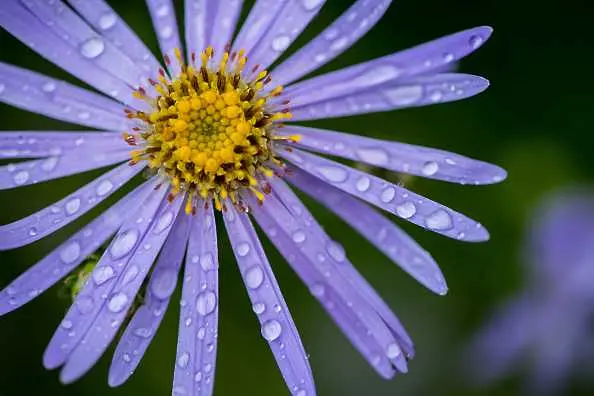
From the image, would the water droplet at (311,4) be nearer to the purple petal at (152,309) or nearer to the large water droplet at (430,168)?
the large water droplet at (430,168)

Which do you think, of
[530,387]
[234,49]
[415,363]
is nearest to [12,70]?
[234,49]

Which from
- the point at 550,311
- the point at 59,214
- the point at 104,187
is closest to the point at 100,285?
the point at 59,214

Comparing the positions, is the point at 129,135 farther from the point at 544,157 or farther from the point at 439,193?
the point at 544,157

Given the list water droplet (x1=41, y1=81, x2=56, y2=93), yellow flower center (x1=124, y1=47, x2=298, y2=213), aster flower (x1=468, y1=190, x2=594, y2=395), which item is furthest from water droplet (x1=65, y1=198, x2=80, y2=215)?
aster flower (x1=468, y1=190, x2=594, y2=395)

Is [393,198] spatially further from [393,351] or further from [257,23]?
[257,23]

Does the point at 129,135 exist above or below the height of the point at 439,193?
above

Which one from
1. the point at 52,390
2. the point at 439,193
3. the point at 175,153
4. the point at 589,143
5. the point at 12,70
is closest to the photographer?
the point at 12,70

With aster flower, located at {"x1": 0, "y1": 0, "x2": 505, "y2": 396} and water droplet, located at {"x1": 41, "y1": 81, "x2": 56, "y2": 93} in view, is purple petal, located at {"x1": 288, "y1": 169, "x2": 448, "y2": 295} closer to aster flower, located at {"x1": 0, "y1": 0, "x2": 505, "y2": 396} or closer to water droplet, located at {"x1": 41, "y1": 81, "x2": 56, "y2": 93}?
aster flower, located at {"x1": 0, "y1": 0, "x2": 505, "y2": 396}
